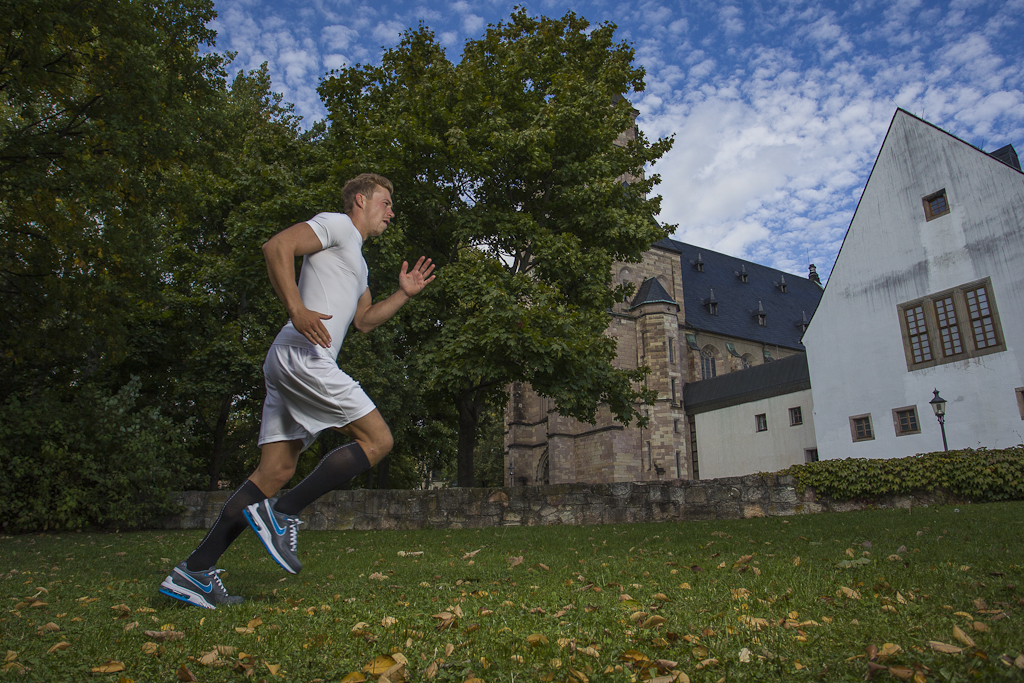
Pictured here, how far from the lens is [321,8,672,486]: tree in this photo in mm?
13859

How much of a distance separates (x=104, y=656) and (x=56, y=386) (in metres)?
13.9

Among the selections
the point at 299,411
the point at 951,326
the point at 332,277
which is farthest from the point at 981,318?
the point at 299,411

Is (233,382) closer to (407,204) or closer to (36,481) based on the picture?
(36,481)

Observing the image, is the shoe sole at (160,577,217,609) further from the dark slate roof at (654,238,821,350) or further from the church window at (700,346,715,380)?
the church window at (700,346,715,380)

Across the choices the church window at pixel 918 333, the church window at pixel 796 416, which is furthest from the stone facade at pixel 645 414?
the church window at pixel 918 333

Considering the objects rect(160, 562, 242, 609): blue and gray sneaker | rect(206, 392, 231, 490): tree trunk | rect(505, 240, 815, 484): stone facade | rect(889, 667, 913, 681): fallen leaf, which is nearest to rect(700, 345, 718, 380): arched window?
rect(505, 240, 815, 484): stone facade

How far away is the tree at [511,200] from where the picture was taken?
45.5ft

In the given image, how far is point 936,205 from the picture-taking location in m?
22.8

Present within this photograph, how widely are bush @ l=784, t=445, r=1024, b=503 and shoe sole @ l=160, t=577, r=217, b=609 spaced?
536 inches

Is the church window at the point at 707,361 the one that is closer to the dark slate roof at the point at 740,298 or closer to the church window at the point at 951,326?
the dark slate roof at the point at 740,298

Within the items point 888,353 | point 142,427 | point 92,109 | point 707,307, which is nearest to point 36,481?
point 142,427

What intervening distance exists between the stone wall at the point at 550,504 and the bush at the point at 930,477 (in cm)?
29

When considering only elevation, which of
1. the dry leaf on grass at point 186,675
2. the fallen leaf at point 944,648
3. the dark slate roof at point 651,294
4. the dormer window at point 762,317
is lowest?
the dry leaf on grass at point 186,675

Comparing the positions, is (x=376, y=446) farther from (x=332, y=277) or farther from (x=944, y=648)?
(x=944, y=648)
